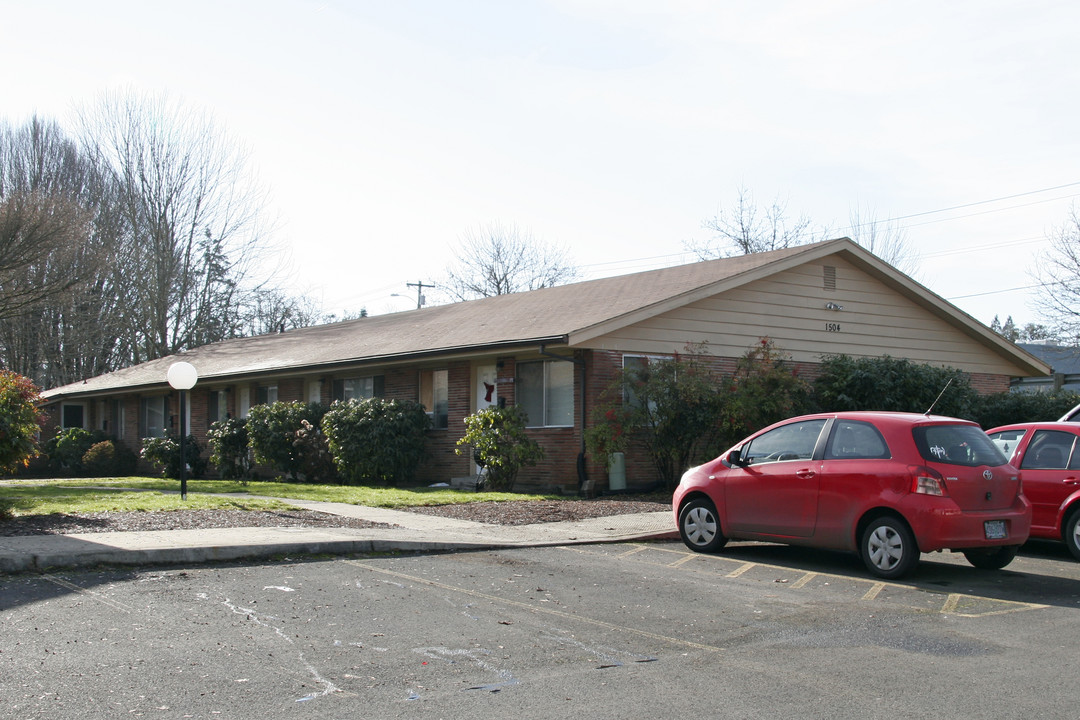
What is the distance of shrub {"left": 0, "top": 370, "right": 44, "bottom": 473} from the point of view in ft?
41.4

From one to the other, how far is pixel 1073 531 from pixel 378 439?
13.3 meters

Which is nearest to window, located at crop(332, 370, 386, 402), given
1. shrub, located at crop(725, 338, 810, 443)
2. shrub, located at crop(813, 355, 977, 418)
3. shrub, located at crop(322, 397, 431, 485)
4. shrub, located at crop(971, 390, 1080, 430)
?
shrub, located at crop(322, 397, 431, 485)

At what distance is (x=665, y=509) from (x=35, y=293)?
22.2 meters

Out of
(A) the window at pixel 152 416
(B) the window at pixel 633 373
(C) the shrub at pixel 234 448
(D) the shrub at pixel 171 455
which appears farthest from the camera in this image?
(A) the window at pixel 152 416

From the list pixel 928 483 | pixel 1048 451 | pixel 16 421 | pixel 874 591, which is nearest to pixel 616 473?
pixel 1048 451

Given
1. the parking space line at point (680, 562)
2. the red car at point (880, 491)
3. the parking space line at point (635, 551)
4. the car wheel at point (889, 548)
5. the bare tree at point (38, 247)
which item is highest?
the bare tree at point (38, 247)

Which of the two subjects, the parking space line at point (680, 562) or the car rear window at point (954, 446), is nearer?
the car rear window at point (954, 446)

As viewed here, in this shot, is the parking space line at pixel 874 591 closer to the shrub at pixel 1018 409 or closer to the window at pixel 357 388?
the shrub at pixel 1018 409

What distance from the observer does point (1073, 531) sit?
1062cm

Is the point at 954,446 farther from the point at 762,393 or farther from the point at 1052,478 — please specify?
the point at 762,393

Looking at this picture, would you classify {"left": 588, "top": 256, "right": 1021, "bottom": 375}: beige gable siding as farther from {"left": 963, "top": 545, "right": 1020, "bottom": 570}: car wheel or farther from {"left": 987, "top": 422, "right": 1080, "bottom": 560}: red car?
{"left": 963, "top": 545, "right": 1020, "bottom": 570}: car wheel

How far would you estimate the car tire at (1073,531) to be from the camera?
416 inches

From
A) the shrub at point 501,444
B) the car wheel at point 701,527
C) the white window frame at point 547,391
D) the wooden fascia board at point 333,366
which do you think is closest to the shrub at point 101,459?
the wooden fascia board at point 333,366

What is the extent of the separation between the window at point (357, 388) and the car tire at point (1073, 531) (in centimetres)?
1588
